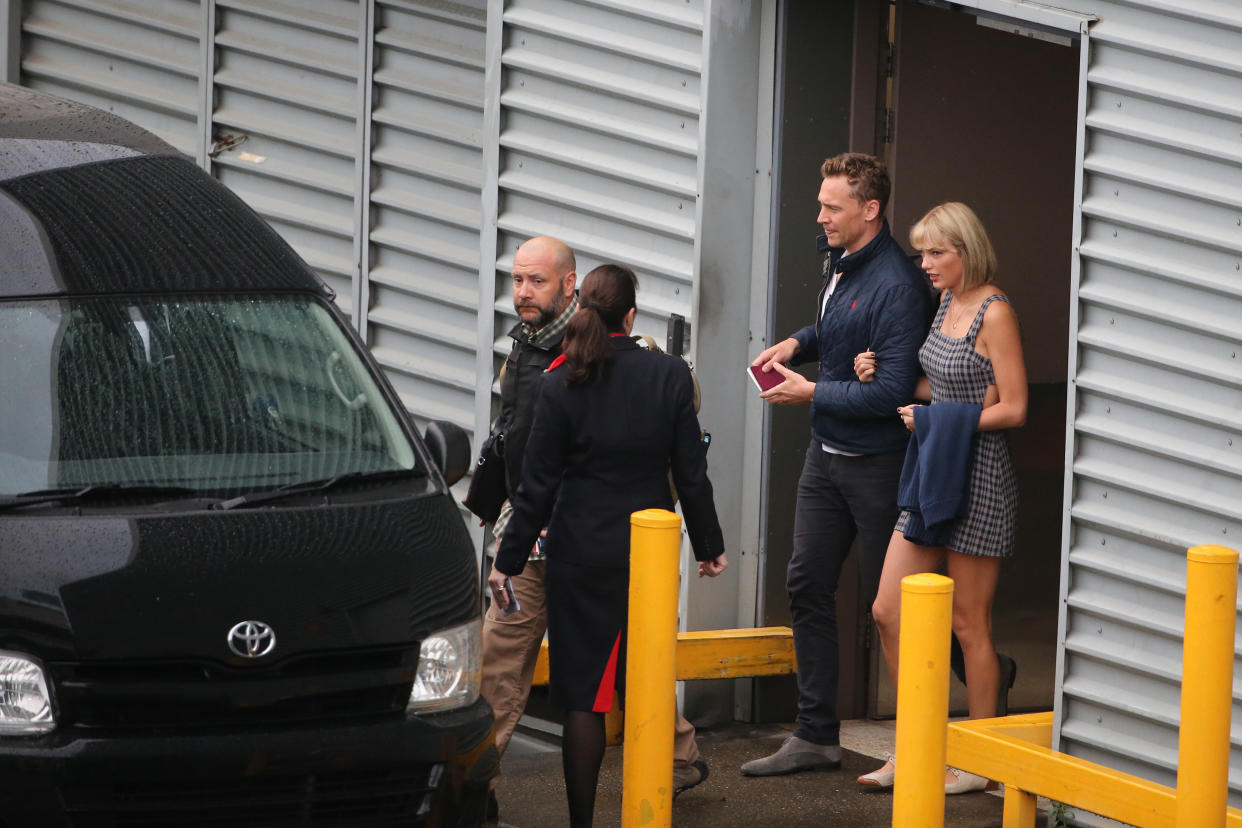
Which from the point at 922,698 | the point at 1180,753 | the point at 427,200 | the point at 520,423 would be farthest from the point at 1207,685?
the point at 427,200

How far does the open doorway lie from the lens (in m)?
7.15

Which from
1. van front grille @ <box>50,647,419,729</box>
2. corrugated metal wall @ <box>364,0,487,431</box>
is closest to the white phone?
van front grille @ <box>50,647,419,729</box>

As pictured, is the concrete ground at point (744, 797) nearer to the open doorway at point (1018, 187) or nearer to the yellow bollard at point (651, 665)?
the open doorway at point (1018, 187)

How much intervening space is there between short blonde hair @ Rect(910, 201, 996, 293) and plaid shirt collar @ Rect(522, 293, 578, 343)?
118 centimetres

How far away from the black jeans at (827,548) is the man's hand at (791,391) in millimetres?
260

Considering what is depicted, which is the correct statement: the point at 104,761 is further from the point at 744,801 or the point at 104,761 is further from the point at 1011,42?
the point at 1011,42

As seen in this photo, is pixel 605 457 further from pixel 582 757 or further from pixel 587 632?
pixel 582 757

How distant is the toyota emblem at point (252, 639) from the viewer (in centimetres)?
436

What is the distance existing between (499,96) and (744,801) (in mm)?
3230

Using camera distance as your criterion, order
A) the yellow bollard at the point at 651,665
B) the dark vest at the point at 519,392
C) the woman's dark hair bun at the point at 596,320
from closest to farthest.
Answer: the yellow bollard at the point at 651,665 < the woman's dark hair bun at the point at 596,320 < the dark vest at the point at 519,392

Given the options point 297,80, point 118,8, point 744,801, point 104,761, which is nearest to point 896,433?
point 744,801

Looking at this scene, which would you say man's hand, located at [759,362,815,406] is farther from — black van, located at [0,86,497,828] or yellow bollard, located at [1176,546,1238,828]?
yellow bollard, located at [1176,546,1238,828]

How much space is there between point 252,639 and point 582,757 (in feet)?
4.99

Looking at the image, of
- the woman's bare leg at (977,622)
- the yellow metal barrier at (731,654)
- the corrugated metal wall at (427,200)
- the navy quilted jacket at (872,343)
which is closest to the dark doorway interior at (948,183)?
the yellow metal barrier at (731,654)
